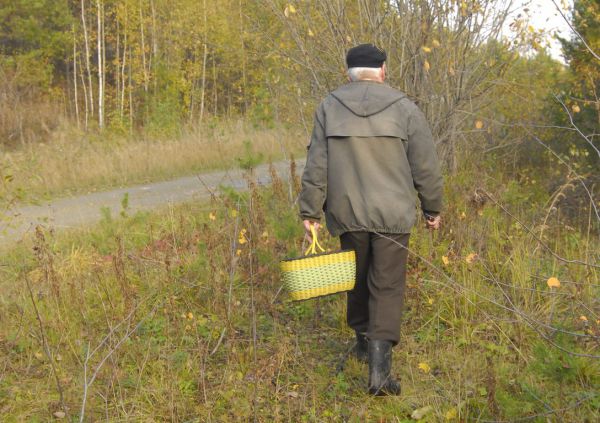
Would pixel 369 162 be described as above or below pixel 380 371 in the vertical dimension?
above

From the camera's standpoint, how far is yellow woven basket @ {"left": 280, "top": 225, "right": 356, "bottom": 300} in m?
3.54

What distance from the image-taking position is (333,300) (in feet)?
16.6

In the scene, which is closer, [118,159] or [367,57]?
[367,57]

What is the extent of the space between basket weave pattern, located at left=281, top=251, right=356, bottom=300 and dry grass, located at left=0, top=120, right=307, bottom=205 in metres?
5.45

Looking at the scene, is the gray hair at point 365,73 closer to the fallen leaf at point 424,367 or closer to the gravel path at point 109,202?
the fallen leaf at point 424,367

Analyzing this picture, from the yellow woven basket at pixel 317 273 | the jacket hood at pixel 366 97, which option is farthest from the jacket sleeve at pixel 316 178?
the yellow woven basket at pixel 317 273

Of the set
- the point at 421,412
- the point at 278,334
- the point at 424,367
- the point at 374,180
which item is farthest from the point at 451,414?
the point at 278,334

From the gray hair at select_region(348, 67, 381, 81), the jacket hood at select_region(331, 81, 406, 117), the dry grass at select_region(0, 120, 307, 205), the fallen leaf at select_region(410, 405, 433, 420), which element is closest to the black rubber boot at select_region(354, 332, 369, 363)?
the fallen leaf at select_region(410, 405, 433, 420)

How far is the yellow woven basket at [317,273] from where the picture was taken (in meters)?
3.54

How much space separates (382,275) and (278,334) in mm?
1248

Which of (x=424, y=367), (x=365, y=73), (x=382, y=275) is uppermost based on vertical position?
(x=365, y=73)

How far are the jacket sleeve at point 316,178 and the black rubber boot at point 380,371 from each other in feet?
2.78

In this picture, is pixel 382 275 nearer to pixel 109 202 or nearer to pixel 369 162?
pixel 369 162

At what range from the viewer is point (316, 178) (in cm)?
367
